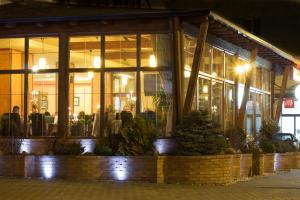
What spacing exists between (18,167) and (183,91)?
5.55 m

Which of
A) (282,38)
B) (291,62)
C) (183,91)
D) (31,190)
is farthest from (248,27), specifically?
(31,190)

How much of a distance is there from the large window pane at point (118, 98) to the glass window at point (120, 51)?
1.11 ft

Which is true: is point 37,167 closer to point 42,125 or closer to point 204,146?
point 42,125

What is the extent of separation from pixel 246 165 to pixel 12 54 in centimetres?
858

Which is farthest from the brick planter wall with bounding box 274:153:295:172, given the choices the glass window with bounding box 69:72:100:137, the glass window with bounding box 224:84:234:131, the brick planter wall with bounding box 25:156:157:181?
the brick planter wall with bounding box 25:156:157:181

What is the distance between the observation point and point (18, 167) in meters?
18.4

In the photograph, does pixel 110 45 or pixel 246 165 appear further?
pixel 110 45

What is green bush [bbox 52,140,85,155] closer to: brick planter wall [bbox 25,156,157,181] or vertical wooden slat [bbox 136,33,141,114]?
brick planter wall [bbox 25,156,157,181]

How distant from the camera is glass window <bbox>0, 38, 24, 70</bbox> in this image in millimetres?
21156

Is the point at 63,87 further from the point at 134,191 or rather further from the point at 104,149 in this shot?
the point at 134,191

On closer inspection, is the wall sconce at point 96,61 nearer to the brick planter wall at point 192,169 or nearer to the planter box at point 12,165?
the planter box at point 12,165

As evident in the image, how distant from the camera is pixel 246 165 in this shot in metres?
20.5

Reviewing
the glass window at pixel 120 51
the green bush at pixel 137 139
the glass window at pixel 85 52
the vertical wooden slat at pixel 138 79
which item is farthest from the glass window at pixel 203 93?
the green bush at pixel 137 139

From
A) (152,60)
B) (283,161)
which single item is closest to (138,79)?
(152,60)
